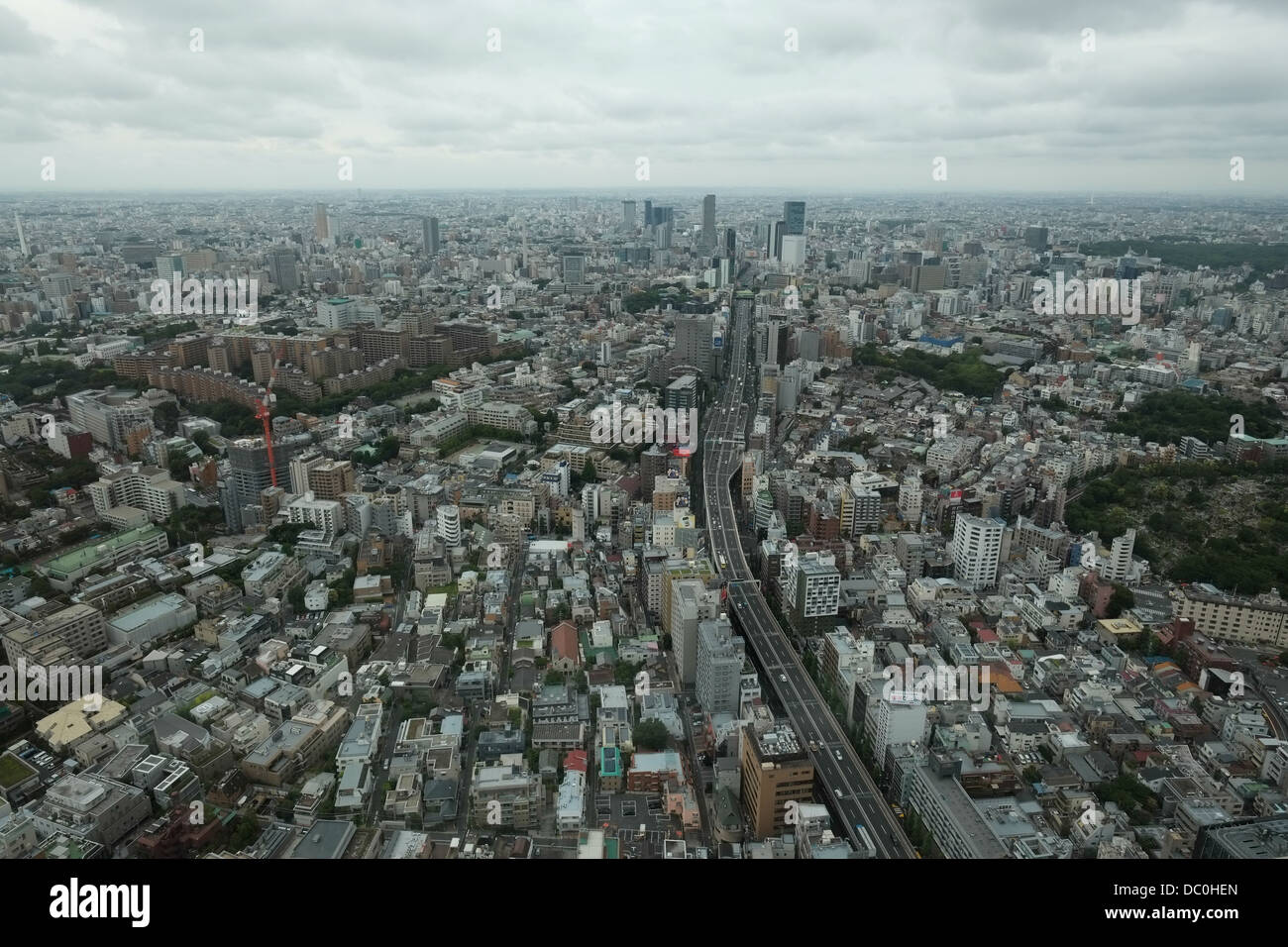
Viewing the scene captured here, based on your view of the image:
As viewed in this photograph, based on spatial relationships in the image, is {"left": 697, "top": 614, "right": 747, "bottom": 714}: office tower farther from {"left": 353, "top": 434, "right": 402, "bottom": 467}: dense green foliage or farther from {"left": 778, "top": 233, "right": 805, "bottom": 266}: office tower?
{"left": 778, "top": 233, "right": 805, "bottom": 266}: office tower

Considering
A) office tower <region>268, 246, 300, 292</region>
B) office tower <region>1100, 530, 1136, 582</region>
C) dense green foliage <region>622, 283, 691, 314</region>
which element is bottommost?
office tower <region>1100, 530, 1136, 582</region>

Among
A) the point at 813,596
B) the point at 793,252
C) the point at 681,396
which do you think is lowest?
the point at 813,596

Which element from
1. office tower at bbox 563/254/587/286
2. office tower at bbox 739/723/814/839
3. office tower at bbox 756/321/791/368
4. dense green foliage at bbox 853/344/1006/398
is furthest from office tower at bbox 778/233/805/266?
office tower at bbox 739/723/814/839

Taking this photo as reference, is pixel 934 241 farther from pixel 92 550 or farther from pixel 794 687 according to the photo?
pixel 92 550

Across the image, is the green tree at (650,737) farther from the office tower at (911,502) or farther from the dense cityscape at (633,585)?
the office tower at (911,502)

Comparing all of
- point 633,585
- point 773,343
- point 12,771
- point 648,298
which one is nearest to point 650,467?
point 633,585
